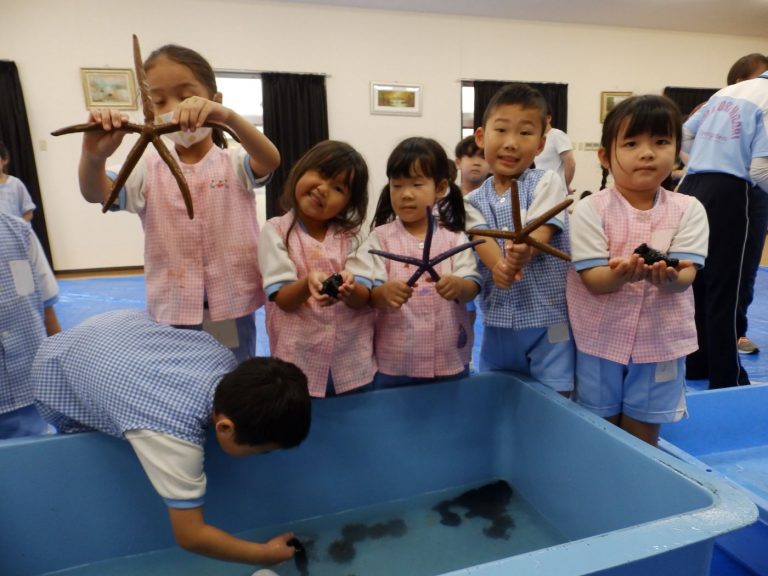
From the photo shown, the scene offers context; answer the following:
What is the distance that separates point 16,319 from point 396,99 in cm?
571

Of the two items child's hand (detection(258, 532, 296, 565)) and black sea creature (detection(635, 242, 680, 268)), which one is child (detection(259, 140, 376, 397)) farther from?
black sea creature (detection(635, 242, 680, 268))

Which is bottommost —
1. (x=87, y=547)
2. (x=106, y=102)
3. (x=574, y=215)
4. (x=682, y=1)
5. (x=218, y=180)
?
(x=87, y=547)

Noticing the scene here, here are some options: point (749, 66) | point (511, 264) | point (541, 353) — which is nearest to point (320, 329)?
point (511, 264)

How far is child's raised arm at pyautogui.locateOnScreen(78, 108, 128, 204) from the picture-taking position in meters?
1.01

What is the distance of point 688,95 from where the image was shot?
24.4ft

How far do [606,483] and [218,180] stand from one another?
1.13 m

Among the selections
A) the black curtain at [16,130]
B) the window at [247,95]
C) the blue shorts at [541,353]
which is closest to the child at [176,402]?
the blue shorts at [541,353]

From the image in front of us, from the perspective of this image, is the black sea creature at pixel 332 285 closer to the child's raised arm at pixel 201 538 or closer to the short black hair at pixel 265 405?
the short black hair at pixel 265 405

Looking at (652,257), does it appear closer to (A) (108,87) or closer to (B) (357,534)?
(B) (357,534)

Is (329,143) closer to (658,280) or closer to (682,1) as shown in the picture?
(658,280)

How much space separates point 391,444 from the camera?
1354 mm

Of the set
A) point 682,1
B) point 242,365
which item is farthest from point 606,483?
point 682,1

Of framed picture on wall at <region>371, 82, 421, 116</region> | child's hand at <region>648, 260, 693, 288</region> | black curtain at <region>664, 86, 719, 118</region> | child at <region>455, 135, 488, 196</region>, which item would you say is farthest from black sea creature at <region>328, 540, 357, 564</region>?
black curtain at <region>664, 86, 719, 118</region>

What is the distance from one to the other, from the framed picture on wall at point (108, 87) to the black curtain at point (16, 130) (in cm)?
59
